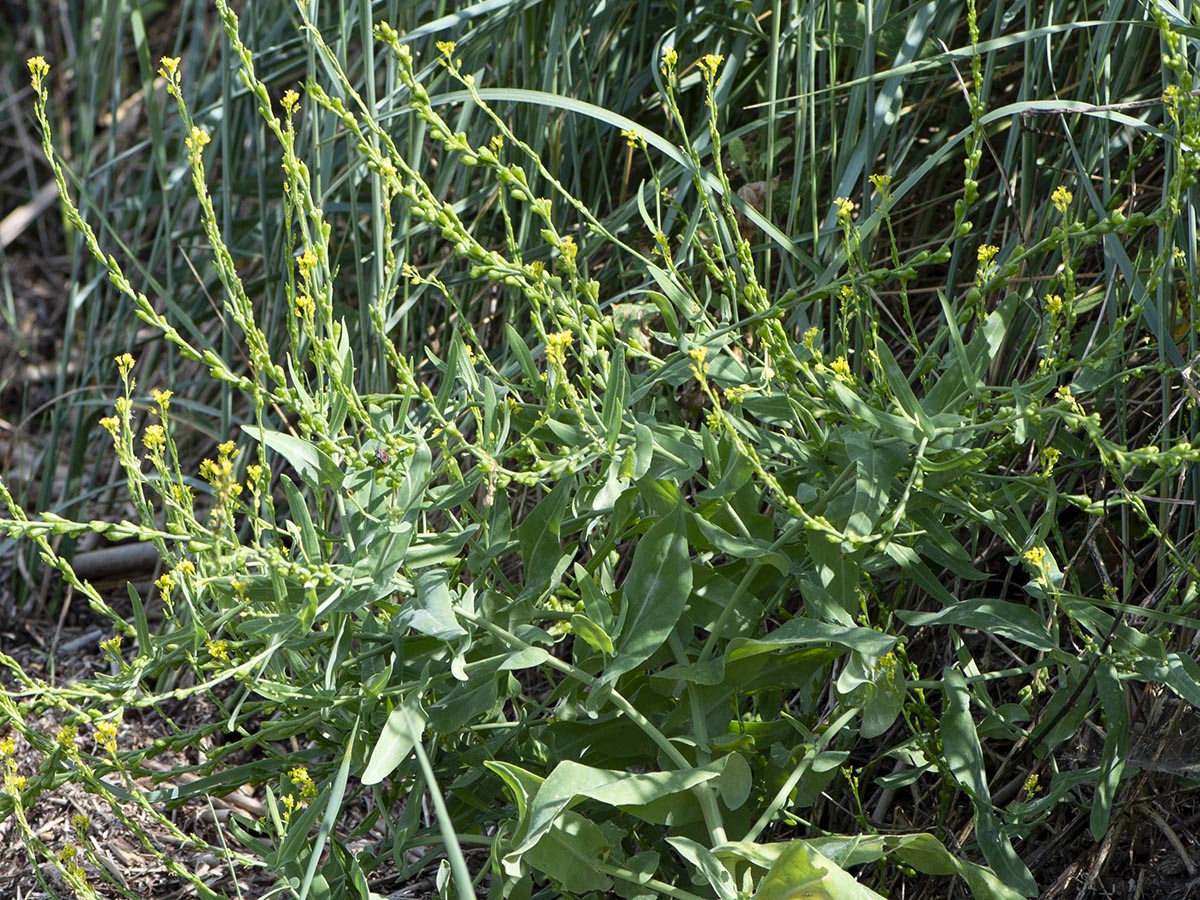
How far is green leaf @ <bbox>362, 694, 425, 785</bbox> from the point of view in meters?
0.86

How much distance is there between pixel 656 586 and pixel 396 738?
0.71 ft

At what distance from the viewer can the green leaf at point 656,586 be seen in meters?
0.89

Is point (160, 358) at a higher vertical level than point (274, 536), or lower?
lower

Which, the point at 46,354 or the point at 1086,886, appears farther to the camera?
the point at 46,354

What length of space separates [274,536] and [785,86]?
78 cm

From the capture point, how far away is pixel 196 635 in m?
0.90

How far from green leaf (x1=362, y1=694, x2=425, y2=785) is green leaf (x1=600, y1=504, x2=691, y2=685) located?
0.48 feet

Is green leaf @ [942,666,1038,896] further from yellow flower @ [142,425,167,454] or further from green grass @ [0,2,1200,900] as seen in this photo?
yellow flower @ [142,425,167,454]

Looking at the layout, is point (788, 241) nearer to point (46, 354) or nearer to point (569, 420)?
point (569, 420)

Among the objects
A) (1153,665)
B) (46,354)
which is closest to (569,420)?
(1153,665)

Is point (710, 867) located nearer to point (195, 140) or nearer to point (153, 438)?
point (153, 438)

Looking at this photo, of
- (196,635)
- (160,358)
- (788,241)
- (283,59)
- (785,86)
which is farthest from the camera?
(160,358)

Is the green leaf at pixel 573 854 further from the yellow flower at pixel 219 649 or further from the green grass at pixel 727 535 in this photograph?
the yellow flower at pixel 219 649

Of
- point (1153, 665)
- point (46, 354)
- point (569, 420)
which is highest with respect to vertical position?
point (569, 420)
